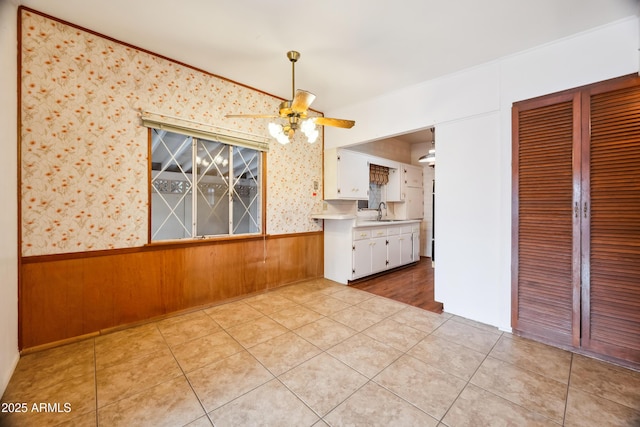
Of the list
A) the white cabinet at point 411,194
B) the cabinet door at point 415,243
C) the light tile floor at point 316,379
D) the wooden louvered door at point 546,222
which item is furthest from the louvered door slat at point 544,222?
the white cabinet at point 411,194

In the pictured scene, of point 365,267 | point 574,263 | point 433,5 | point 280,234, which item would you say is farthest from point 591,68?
point 280,234

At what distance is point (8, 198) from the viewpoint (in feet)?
5.78

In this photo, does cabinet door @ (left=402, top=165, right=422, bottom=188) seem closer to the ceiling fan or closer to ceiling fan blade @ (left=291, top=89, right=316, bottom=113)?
the ceiling fan

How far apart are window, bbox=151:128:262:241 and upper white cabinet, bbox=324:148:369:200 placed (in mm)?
1186

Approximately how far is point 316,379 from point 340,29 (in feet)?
9.06

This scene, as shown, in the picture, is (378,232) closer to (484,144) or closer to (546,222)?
(484,144)

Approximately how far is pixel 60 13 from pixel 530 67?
13.3 ft

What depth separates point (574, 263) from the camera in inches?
82.4

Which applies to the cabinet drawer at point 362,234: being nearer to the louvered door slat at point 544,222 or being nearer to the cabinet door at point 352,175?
the cabinet door at point 352,175

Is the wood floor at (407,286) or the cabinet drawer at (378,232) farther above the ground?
the cabinet drawer at (378,232)

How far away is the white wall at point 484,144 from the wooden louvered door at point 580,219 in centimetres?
11

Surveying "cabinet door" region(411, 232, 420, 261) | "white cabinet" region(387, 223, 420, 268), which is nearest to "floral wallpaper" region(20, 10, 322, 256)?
"white cabinet" region(387, 223, 420, 268)

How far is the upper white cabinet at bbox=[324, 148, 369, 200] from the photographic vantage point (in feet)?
13.3

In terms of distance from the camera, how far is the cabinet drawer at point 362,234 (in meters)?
3.90
